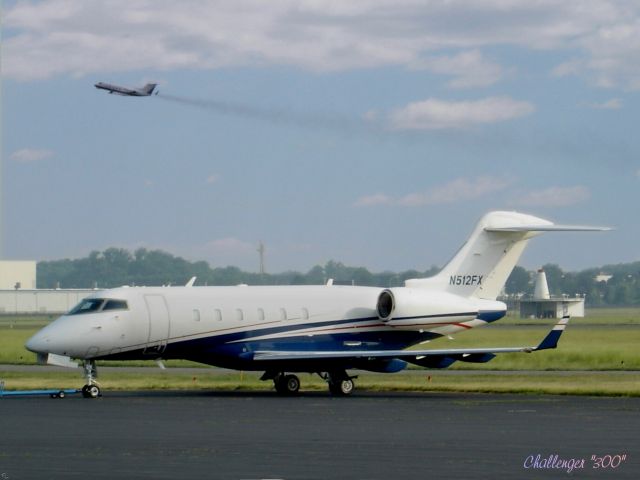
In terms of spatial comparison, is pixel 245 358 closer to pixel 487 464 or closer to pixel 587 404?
pixel 587 404

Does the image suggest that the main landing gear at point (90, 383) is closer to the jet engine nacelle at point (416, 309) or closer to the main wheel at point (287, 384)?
the main wheel at point (287, 384)

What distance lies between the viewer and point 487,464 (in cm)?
1809

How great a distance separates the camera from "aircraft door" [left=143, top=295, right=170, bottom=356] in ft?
115

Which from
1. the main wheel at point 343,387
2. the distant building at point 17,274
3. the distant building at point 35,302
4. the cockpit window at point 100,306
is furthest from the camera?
the distant building at point 17,274

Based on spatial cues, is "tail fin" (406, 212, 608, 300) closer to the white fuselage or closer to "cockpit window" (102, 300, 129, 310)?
the white fuselage

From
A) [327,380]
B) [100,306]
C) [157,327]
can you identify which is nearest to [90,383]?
[100,306]

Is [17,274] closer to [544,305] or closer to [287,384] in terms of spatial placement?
[544,305]

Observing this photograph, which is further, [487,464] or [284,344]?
[284,344]

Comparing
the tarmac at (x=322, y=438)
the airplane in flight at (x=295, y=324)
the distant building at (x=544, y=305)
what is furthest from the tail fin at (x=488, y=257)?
the distant building at (x=544, y=305)

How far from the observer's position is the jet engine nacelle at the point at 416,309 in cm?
3741

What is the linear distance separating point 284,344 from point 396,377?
7111 millimetres

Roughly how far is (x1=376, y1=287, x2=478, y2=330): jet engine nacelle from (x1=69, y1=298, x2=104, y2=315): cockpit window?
8192mm

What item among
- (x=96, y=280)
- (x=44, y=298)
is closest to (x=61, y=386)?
(x=44, y=298)

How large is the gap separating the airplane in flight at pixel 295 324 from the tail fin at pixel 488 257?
0.03 meters
